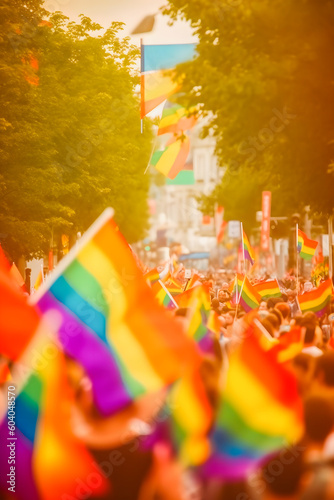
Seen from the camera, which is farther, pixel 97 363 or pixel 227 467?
pixel 97 363

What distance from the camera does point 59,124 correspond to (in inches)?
1309

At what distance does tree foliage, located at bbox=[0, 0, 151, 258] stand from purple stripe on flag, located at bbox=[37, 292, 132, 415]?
22297 mm

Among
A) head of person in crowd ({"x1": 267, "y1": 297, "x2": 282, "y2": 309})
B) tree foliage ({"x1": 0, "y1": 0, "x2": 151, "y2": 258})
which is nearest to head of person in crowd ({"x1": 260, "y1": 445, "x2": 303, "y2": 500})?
head of person in crowd ({"x1": 267, "y1": 297, "x2": 282, "y2": 309})

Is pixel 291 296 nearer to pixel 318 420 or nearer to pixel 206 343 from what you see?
pixel 206 343

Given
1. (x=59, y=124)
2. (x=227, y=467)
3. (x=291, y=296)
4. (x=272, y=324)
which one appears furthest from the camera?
(x=59, y=124)

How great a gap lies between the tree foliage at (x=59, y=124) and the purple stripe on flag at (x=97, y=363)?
22.3 meters

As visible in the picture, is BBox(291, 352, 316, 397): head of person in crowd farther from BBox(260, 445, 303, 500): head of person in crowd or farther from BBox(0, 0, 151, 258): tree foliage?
BBox(0, 0, 151, 258): tree foliage

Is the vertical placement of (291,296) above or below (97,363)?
below

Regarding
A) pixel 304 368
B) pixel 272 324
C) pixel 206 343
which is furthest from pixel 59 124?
pixel 304 368

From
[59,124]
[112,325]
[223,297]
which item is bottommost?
[223,297]

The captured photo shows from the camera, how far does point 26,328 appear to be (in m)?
5.70

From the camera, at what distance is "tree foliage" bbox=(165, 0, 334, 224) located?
661 inches

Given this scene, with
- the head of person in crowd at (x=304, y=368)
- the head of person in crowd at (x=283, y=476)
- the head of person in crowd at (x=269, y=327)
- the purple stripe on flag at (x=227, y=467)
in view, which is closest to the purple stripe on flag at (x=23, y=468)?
the purple stripe on flag at (x=227, y=467)

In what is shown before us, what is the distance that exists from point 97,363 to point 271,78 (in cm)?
1193
